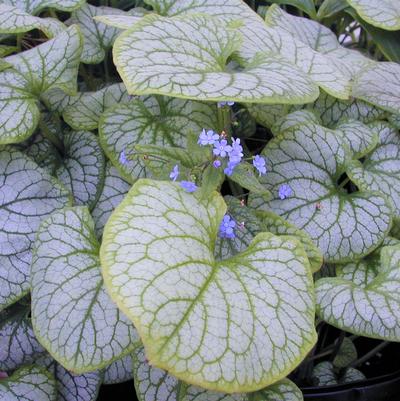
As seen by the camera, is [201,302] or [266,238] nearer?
[201,302]

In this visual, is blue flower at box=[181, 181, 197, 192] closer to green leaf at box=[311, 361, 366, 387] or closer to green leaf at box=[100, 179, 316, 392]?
green leaf at box=[100, 179, 316, 392]

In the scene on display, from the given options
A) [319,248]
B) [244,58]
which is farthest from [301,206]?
[244,58]

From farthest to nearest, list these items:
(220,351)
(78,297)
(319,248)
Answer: (319,248)
(78,297)
(220,351)

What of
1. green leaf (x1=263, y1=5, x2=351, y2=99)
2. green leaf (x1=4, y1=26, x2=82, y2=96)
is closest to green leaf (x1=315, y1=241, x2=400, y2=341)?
green leaf (x1=263, y1=5, x2=351, y2=99)

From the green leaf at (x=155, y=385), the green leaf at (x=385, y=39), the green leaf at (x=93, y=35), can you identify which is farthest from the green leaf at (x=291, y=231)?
the green leaf at (x=385, y=39)

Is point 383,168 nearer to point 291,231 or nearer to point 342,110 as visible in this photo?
point 342,110

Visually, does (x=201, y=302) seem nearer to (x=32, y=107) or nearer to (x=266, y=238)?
(x=266, y=238)

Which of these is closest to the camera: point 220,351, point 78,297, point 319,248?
point 220,351

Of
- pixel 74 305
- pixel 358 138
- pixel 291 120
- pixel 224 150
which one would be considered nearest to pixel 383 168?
pixel 358 138
